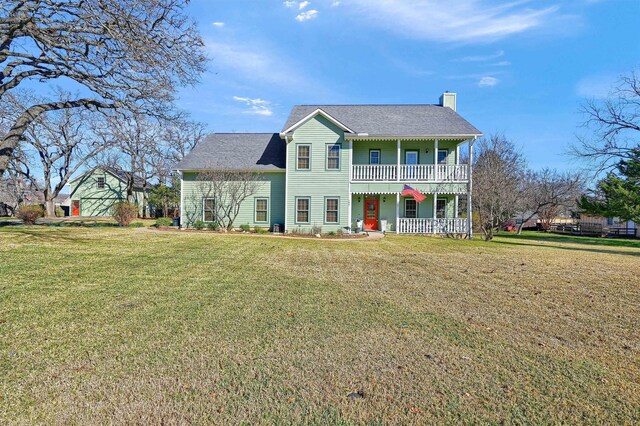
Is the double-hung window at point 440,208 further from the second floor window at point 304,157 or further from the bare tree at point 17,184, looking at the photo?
the bare tree at point 17,184

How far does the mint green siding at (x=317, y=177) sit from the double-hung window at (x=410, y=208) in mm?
4065

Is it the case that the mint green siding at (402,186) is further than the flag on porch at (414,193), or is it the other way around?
the mint green siding at (402,186)

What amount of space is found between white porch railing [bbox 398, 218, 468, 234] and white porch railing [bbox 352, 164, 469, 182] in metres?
2.36

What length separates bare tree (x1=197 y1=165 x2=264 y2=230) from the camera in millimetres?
18906

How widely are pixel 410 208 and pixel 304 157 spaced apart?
7.25 metres

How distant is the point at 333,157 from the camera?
62.8 ft

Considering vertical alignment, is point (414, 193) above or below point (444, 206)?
above

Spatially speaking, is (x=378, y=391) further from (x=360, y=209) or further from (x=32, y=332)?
(x=360, y=209)

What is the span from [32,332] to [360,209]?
17.8 metres

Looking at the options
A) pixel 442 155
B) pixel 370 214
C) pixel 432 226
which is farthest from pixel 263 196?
pixel 442 155

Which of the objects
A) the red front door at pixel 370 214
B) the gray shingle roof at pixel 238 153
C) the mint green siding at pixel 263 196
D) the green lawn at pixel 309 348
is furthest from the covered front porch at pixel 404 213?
the green lawn at pixel 309 348

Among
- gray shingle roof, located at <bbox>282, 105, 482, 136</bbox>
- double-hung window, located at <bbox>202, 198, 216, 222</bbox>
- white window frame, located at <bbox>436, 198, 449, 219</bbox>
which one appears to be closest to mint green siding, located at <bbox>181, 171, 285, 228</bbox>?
double-hung window, located at <bbox>202, 198, 216, 222</bbox>

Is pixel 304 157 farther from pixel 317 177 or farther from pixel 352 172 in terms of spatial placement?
pixel 352 172

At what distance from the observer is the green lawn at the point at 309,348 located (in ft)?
8.44
